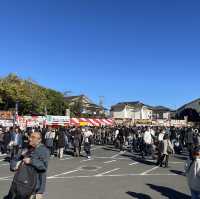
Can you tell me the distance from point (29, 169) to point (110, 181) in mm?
7675

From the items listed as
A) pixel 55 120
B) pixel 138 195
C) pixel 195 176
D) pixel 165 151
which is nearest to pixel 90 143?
pixel 165 151

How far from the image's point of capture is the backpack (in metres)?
6.75

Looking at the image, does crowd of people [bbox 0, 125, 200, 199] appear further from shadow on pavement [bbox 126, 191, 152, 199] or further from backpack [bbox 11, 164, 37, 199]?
shadow on pavement [bbox 126, 191, 152, 199]

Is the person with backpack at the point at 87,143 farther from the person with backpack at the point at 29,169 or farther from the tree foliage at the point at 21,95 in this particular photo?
the tree foliage at the point at 21,95

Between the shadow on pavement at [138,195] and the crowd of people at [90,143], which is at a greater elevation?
the crowd of people at [90,143]

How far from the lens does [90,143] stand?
26.0 meters

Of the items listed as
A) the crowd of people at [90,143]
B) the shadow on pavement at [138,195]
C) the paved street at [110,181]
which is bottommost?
the shadow on pavement at [138,195]

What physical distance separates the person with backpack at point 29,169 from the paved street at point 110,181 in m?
3.97

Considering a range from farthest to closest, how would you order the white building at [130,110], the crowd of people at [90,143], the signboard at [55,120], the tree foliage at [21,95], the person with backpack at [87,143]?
the white building at [130,110] → the tree foliage at [21,95] → the signboard at [55,120] → the person with backpack at [87,143] → the crowd of people at [90,143]

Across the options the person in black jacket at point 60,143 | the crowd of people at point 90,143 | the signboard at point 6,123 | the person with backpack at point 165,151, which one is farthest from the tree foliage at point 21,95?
the person with backpack at point 165,151

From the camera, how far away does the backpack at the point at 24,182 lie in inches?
266

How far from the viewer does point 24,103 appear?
65.7 metres

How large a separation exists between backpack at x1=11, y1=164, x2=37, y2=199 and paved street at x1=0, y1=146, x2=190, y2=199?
4.32 metres

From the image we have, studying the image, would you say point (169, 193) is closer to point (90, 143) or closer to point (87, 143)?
point (87, 143)
